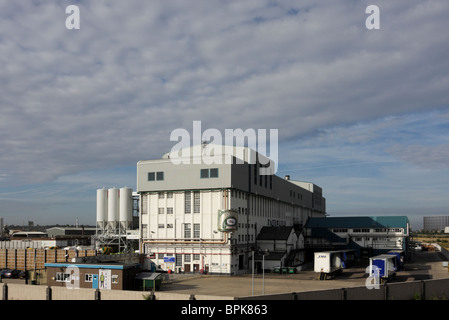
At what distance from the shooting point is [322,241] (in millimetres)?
103812

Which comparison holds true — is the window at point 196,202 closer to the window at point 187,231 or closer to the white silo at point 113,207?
the window at point 187,231

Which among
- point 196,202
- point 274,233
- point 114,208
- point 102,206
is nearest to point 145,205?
point 196,202

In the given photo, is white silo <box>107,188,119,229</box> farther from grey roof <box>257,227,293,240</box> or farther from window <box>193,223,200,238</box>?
grey roof <box>257,227,293,240</box>

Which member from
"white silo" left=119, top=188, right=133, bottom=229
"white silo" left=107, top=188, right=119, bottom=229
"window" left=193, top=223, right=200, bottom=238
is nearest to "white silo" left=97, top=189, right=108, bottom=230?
"white silo" left=107, top=188, right=119, bottom=229

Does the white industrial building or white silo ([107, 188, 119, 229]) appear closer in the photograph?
the white industrial building

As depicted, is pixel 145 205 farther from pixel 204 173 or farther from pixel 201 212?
pixel 204 173

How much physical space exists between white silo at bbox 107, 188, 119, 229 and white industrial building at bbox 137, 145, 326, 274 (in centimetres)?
1429

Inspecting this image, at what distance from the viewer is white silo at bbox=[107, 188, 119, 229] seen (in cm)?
9300

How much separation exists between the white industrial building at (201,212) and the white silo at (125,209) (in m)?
12.5

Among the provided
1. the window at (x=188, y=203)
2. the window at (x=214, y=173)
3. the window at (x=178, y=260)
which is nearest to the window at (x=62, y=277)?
the window at (x=178, y=260)

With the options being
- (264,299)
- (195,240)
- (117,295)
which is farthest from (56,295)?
(195,240)

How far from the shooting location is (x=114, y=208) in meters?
93.1

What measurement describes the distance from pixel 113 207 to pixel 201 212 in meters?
25.5
